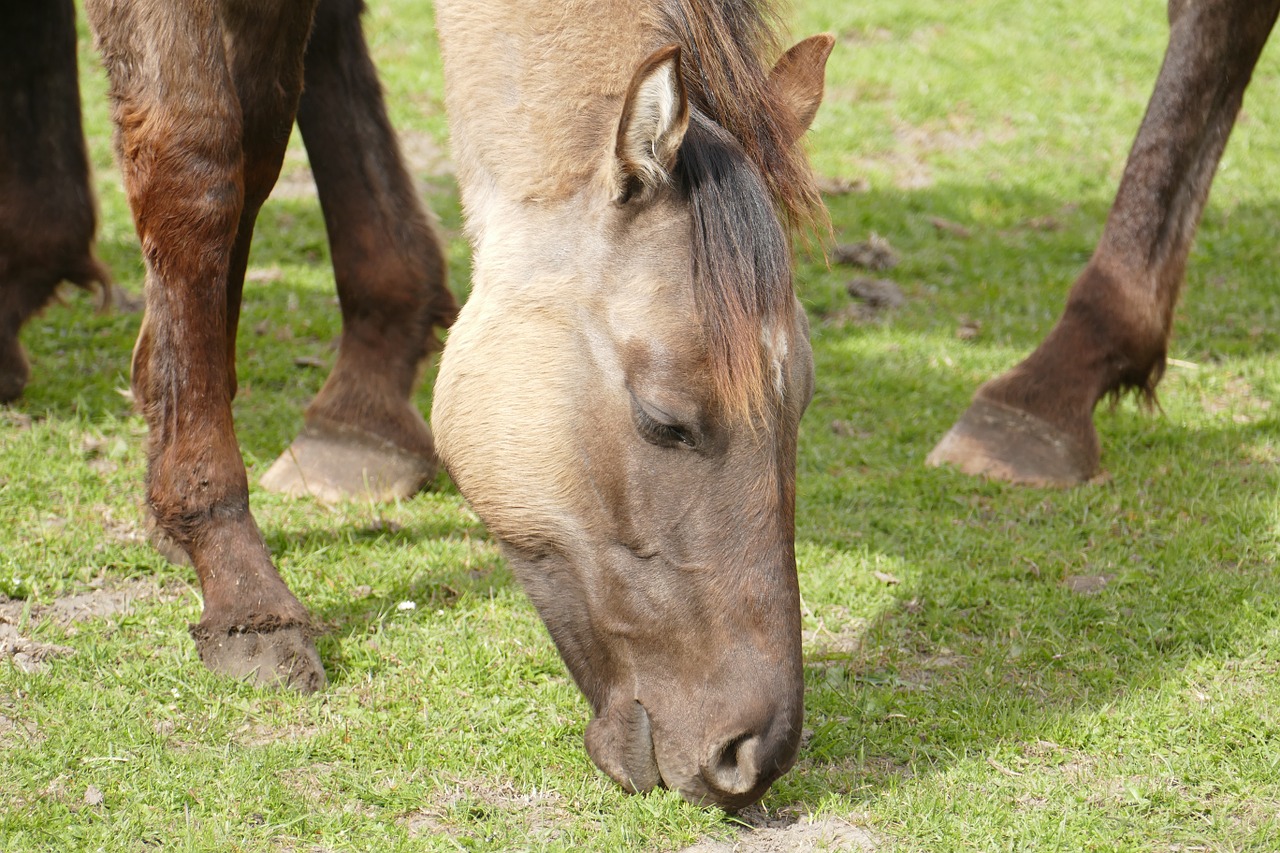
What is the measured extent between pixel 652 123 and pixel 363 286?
2.38 m

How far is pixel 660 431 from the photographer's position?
111 inches

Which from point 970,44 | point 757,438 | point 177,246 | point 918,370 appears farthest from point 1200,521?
point 970,44

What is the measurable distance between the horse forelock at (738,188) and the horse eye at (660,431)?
12 centimetres

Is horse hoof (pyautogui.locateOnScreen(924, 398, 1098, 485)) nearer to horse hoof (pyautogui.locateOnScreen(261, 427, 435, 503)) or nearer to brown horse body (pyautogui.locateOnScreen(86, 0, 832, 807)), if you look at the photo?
horse hoof (pyautogui.locateOnScreen(261, 427, 435, 503))

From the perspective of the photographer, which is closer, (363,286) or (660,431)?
(660,431)

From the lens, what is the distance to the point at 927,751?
3.22 metres

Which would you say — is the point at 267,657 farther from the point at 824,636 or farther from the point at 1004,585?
the point at 1004,585

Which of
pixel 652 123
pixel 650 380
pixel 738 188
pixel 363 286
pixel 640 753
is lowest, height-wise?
pixel 640 753

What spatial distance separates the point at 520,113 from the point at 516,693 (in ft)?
4.99

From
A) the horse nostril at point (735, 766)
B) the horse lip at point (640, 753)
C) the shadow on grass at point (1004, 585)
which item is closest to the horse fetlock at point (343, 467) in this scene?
the shadow on grass at point (1004, 585)

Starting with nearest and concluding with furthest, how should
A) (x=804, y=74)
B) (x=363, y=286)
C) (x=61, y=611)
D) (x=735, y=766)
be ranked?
(x=735, y=766)
(x=804, y=74)
(x=61, y=611)
(x=363, y=286)

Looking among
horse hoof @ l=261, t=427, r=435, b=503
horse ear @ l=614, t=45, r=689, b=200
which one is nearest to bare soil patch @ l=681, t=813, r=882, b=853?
horse ear @ l=614, t=45, r=689, b=200

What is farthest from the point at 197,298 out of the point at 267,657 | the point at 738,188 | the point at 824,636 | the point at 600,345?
the point at 824,636

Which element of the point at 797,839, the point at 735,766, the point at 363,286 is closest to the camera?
the point at 735,766
